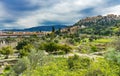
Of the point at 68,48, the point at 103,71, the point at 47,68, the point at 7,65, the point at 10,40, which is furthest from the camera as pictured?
the point at 10,40

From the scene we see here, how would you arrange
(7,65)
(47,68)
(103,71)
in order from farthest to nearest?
(7,65), (47,68), (103,71)

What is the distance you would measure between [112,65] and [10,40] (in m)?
135

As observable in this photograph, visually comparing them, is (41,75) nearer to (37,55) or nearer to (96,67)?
(96,67)

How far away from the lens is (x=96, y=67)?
17.1 m

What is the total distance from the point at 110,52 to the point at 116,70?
125 centimetres

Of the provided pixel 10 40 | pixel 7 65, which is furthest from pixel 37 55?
pixel 10 40

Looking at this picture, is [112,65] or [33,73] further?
[33,73]

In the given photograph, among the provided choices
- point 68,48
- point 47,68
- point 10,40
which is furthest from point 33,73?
point 10,40

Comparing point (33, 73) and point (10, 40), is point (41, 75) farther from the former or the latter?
point (10, 40)

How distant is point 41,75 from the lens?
17.8 metres

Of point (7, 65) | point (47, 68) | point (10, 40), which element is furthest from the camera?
point (10, 40)

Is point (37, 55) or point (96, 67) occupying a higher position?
point (96, 67)

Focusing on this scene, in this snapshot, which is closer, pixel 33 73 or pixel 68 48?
pixel 33 73

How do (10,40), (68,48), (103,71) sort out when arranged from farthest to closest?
(10,40) < (68,48) < (103,71)
